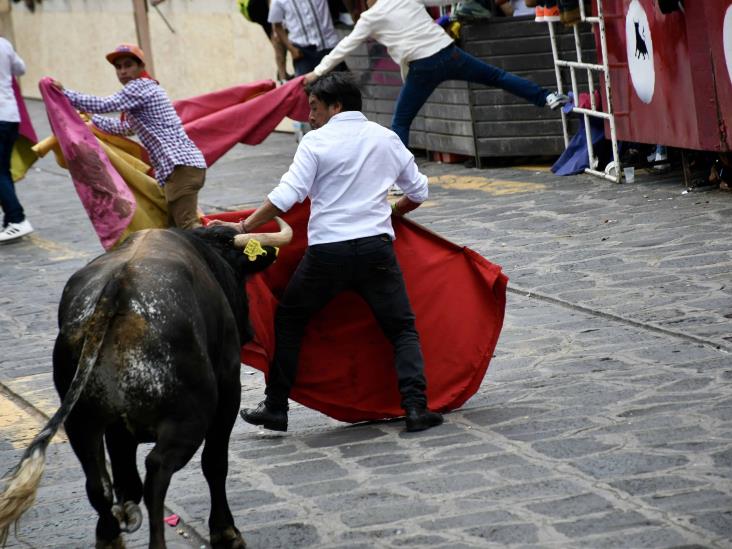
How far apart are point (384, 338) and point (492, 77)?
6.76 m

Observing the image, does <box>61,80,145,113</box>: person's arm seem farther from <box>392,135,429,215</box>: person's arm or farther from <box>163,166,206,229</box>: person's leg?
<box>392,135,429,215</box>: person's arm

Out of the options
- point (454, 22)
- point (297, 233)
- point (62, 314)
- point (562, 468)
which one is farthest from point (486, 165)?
point (62, 314)

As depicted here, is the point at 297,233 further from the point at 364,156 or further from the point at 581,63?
the point at 581,63

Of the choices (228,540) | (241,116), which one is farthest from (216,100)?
(228,540)

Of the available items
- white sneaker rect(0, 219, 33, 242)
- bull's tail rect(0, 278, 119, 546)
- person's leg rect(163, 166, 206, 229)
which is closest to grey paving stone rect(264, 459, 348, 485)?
bull's tail rect(0, 278, 119, 546)

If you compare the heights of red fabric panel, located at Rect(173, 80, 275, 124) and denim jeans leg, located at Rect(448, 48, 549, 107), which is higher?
red fabric panel, located at Rect(173, 80, 275, 124)

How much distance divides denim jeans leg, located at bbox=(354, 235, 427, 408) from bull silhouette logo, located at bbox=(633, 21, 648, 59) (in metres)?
6.32

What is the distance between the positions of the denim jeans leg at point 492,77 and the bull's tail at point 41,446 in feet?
28.9

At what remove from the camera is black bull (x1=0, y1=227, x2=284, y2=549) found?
4.86m

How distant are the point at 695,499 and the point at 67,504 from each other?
8.87 feet

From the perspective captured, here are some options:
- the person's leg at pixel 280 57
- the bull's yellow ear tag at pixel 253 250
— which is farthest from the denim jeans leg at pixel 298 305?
the person's leg at pixel 280 57

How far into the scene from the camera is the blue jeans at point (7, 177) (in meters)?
13.6

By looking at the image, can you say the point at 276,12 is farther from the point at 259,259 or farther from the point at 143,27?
the point at 259,259

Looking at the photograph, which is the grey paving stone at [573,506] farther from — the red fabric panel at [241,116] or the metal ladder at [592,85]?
the metal ladder at [592,85]
